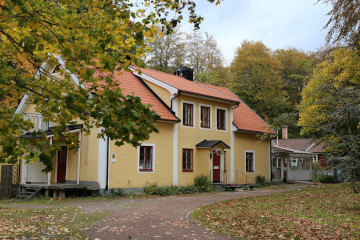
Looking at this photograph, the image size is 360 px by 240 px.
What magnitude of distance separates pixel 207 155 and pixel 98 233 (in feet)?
44.0

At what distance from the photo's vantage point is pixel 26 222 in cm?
1013

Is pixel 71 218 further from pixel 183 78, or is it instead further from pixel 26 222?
pixel 183 78

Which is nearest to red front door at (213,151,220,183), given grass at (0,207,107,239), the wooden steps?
the wooden steps

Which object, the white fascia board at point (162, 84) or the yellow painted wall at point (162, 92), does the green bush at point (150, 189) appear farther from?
the white fascia board at point (162, 84)

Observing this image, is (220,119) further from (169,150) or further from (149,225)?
(149,225)

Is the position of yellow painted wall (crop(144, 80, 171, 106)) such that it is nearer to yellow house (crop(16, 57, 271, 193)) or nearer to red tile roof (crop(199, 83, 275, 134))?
yellow house (crop(16, 57, 271, 193))

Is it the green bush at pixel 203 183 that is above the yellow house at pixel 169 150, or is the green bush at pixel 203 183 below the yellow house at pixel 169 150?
below

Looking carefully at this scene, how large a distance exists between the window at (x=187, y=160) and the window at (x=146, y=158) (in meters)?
2.53

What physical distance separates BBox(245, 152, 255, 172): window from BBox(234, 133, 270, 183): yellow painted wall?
29 centimetres

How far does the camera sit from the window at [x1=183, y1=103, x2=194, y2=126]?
853 inches

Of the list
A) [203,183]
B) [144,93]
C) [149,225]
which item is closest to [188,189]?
[203,183]

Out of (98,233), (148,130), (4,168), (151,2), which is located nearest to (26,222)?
(98,233)

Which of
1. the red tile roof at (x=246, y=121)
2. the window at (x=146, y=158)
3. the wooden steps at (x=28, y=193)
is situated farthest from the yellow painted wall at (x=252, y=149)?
the wooden steps at (x=28, y=193)

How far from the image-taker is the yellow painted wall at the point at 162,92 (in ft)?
69.4
